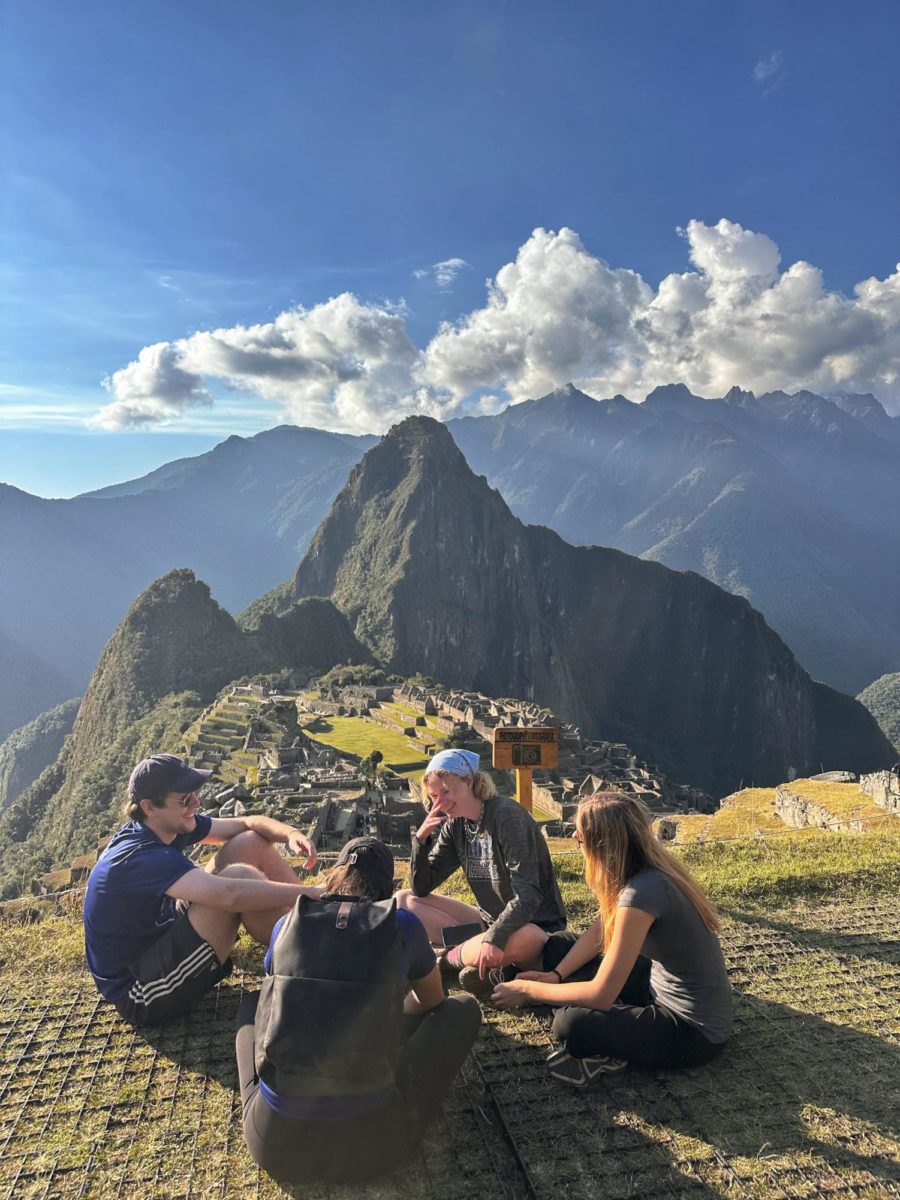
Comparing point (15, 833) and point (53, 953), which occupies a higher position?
point (53, 953)

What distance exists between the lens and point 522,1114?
8.52 feet

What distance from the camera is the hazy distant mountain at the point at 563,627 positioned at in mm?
94000

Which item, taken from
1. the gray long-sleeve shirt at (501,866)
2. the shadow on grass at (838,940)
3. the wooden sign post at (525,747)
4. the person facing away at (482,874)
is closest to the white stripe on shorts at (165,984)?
the person facing away at (482,874)

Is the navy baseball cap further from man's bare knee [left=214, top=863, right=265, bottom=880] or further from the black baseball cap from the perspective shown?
the black baseball cap

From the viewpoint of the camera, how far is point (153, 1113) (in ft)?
8.59

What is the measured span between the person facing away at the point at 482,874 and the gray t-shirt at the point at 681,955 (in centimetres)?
60

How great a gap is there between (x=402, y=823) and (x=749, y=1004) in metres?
16.0

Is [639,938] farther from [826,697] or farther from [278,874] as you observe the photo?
[826,697]

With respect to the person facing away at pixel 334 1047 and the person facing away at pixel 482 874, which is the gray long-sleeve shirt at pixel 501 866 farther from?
the person facing away at pixel 334 1047

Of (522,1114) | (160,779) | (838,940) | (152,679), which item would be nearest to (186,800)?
(160,779)

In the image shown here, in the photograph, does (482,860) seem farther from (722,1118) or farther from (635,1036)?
(722,1118)

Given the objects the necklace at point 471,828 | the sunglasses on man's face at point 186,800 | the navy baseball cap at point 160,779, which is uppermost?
the navy baseball cap at point 160,779

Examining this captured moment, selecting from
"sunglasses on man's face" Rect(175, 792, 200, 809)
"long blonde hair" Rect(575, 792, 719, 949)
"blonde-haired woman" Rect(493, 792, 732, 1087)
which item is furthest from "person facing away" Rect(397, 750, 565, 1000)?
"sunglasses on man's face" Rect(175, 792, 200, 809)

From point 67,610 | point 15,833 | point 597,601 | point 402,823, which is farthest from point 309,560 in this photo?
point 402,823
